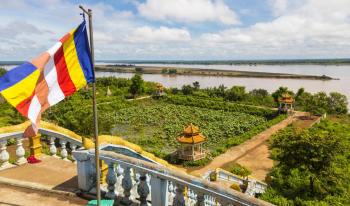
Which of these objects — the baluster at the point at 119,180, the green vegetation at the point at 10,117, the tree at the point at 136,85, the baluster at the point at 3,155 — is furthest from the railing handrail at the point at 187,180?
the tree at the point at 136,85

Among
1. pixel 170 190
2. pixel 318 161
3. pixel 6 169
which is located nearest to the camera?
pixel 170 190

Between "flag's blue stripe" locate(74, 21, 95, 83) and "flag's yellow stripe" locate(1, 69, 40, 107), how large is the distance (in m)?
0.58

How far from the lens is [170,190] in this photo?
4758 millimetres

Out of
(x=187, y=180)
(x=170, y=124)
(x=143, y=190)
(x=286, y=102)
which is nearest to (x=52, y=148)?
(x=143, y=190)

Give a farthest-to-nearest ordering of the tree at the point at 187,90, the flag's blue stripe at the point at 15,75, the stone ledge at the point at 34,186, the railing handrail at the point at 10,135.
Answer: the tree at the point at 187,90
the railing handrail at the point at 10,135
the stone ledge at the point at 34,186
the flag's blue stripe at the point at 15,75

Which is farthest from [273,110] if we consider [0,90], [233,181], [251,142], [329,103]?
[0,90]

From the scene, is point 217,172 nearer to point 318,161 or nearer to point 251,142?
point 318,161

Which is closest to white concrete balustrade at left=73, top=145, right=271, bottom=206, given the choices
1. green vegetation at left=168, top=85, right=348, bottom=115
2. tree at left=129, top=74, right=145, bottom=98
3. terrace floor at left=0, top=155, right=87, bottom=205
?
A: terrace floor at left=0, top=155, right=87, bottom=205

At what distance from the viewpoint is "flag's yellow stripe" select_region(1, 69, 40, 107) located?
3.58 meters

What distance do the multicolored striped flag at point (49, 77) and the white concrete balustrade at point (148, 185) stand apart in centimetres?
136

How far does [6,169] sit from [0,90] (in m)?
3.68

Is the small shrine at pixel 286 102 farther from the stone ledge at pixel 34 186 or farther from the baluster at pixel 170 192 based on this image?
the stone ledge at pixel 34 186

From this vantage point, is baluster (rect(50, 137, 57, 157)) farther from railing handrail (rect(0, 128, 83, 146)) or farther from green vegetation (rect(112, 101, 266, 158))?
green vegetation (rect(112, 101, 266, 158))

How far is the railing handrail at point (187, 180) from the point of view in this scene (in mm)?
3520
